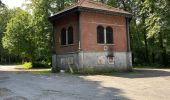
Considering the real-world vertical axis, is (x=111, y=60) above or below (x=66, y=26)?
below

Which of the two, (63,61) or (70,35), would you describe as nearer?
(70,35)

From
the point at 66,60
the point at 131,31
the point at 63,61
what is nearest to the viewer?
the point at 66,60

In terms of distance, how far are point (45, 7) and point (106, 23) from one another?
20432mm

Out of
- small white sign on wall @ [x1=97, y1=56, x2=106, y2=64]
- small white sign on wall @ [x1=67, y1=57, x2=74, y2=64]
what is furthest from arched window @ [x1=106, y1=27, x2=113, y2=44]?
small white sign on wall @ [x1=67, y1=57, x2=74, y2=64]

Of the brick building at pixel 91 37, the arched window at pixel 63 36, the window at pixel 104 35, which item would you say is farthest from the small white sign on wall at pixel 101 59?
the arched window at pixel 63 36

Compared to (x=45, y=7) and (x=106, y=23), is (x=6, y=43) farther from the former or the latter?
(x=106, y=23)

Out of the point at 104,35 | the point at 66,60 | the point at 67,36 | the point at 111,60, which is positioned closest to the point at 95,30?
the point at 104,35

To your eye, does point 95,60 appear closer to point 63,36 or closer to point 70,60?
point 70,60

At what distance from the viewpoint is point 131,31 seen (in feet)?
152

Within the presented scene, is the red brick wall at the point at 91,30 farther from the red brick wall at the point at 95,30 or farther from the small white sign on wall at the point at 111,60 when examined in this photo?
the small white sign on wall at the point at 111,60

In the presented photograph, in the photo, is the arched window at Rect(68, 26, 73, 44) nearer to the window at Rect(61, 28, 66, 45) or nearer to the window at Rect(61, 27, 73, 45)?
the window at Rect(61, 27, 73, 45)

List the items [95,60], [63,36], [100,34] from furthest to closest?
[63,36] < [100,34] < [95,60]

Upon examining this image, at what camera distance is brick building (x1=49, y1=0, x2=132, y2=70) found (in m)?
27.0

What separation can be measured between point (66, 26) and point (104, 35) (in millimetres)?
3879
